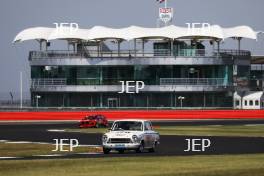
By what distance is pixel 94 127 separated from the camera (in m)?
83.9

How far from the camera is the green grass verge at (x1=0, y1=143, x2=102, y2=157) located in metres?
42.3

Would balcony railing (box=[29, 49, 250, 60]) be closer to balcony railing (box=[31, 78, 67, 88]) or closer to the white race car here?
balcony railing (box=[31, 78, 67, 88])

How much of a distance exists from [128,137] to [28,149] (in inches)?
300

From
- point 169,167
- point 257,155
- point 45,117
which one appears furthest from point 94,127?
point 169,167

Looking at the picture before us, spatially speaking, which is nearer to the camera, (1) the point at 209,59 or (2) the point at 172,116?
(2) the point at 172,116

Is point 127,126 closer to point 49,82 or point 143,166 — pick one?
point 143,166

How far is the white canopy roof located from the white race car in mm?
88771

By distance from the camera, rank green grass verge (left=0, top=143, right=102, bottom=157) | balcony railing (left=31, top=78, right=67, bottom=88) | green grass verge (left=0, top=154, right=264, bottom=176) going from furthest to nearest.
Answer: balcony railing (left=31, top=78, right=67, bottom=88)
green grass verge (left=0, top=143, right=102, bottom=157)
green grass verge (left=0, top=154, right=264, bottom=176)

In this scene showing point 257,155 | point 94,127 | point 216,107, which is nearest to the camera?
point 257,155

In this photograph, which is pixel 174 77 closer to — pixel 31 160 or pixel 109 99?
pixel 109 99

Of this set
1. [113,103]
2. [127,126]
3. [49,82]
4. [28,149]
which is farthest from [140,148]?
[49,82]

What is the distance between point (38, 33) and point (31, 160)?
4089 inches

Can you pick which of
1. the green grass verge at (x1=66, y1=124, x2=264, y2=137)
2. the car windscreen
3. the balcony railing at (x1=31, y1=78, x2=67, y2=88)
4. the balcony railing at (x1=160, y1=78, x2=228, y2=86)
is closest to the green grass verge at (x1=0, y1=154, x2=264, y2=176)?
the car windscreen

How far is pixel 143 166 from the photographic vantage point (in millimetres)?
32062
